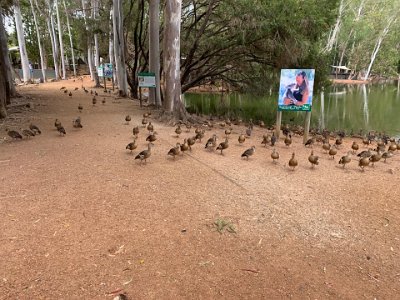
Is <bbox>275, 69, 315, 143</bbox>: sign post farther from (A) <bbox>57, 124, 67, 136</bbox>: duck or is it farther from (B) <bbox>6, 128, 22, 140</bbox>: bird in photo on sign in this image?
(B) <bbox>6, 128, 22, 140</bbox>: bird in photo on sign

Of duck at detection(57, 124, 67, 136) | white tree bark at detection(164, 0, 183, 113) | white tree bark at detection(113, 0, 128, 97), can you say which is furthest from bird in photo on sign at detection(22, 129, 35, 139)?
white tree bark at detection(113, 0, 128, 97)

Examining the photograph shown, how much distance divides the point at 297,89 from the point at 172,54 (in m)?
5.19

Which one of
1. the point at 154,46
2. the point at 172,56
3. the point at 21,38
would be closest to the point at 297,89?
the point at 172,56

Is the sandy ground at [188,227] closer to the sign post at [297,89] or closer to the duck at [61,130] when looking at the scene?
the duck at [61,130]

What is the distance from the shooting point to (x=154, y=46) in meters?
15.5

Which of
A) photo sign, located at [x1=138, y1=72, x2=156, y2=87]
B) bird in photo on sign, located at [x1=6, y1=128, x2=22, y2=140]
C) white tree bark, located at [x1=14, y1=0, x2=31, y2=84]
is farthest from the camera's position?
white tree bark, located at [x1=14, y1=0, x2=31, y2=84]

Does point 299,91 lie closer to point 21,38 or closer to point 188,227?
point 188,227

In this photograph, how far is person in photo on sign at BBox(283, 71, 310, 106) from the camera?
33.8 ft

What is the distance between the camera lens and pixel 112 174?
22.0 feet

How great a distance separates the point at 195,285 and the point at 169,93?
9871 mm

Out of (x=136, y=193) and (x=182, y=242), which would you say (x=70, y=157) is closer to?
(x=136, y=193)

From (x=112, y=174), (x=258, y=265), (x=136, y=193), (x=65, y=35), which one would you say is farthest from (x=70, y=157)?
(x=65, y=35)

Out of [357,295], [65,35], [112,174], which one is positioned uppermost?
[65,35]

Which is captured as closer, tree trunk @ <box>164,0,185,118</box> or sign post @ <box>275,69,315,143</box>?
sign post @ <box>275,69,315,143</box>
